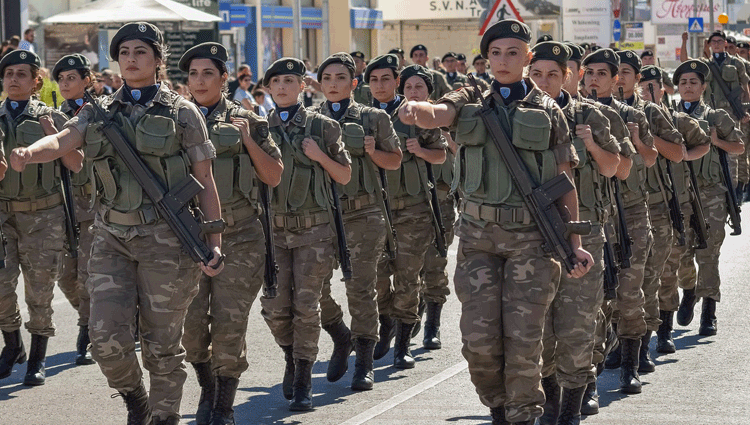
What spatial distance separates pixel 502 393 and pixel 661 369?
2913 mm

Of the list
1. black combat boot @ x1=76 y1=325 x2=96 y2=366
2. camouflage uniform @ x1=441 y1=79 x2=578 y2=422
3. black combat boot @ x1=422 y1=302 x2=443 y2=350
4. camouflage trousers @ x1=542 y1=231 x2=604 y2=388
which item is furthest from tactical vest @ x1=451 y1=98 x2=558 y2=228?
black combat boot @ x1=76 y1=325 x2=96 y2=366

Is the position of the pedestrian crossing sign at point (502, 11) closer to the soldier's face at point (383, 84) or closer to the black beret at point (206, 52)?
the soldier's face at point (383, 84)

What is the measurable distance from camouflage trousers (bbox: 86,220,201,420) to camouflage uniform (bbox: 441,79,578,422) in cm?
142

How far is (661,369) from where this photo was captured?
9.41m

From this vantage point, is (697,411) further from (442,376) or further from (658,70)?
(658,70)

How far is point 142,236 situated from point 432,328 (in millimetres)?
4122

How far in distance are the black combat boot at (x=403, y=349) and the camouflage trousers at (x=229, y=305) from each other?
201 centimetres

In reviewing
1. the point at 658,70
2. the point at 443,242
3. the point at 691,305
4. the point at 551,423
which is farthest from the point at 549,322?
the point at 691,305

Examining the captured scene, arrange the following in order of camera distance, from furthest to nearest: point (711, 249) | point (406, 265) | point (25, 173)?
point (711, 249) < point (406, 265) < point (25, 173)

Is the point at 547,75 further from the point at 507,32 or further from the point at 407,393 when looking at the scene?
the point at 407,393

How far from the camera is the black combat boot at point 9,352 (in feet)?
30.4

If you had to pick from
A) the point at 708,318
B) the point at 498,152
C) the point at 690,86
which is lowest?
the point at 708,318

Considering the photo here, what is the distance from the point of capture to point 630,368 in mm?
8656

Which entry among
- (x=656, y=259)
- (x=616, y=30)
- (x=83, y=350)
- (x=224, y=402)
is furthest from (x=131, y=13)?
(x=616, y=30)
